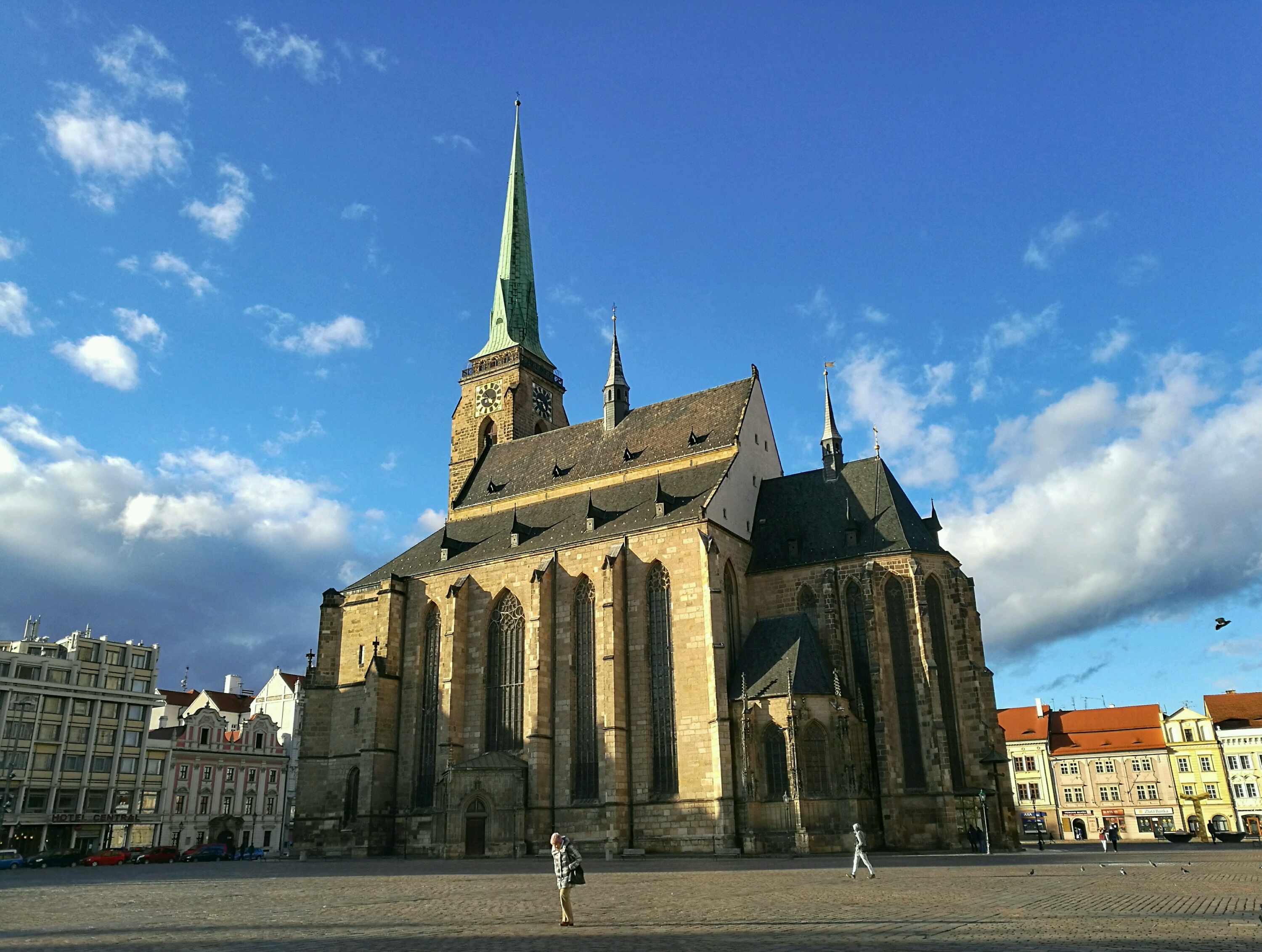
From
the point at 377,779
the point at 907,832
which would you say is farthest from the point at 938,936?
the point at 377,779

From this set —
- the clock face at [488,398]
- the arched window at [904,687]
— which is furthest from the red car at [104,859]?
the arched window at [904,687]

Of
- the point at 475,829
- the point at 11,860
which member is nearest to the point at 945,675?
the point at 475,829

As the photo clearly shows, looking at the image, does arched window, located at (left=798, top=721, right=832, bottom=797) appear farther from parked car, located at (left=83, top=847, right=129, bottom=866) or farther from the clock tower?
parked car, located at (left=83, top=847, right=129, bottom=866)

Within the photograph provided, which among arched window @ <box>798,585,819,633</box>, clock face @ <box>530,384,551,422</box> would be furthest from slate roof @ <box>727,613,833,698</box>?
clock face @ <box>530,384,551,422</box>

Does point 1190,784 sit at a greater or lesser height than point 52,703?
lesser

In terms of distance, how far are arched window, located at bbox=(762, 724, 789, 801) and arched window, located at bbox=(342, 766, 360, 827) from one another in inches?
738

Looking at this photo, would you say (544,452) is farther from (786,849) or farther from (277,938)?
(277,938)

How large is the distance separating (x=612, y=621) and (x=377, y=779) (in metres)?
13.4

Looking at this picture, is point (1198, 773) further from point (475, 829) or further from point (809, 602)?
point (475, 829)

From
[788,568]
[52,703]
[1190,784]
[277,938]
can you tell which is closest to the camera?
[277,938]

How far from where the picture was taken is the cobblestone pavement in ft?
35.4

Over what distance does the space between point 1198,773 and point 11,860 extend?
70.2 meters

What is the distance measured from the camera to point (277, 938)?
38.1 feet

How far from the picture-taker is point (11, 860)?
42.0 meters
